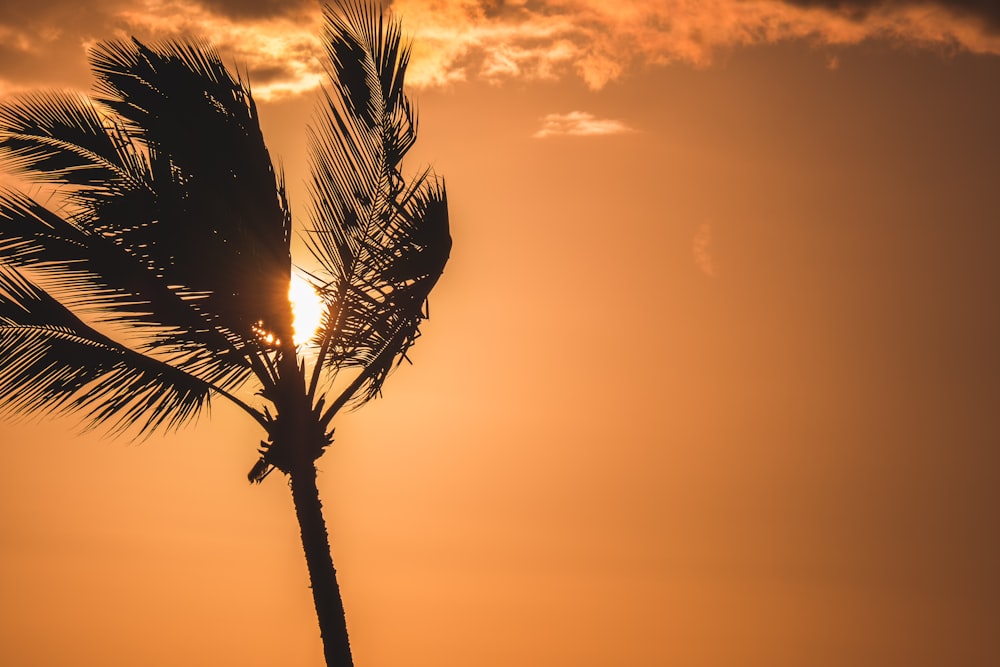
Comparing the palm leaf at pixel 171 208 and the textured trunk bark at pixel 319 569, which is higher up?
the palm leaf at pixel 171 208

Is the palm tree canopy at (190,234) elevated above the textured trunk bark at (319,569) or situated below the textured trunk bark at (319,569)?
above

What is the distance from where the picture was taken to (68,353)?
9031 millimetres

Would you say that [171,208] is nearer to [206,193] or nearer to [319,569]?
[206,193]

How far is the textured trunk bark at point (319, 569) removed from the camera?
32.2 ft

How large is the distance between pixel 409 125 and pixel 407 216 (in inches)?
33.9

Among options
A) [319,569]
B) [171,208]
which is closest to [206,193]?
[171,208]

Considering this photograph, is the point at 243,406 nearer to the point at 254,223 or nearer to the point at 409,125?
the point at 254,223

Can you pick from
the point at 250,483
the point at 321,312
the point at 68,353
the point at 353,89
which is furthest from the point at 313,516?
the point at 353,89

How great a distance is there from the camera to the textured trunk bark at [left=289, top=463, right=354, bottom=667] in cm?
982

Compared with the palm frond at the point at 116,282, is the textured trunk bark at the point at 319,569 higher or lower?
lower

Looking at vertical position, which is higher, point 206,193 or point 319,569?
point 206,193

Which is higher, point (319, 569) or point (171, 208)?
point (171, 208)

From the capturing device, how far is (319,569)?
982 cm

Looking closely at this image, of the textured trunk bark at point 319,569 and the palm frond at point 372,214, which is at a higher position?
the palm frond at point 372,214
